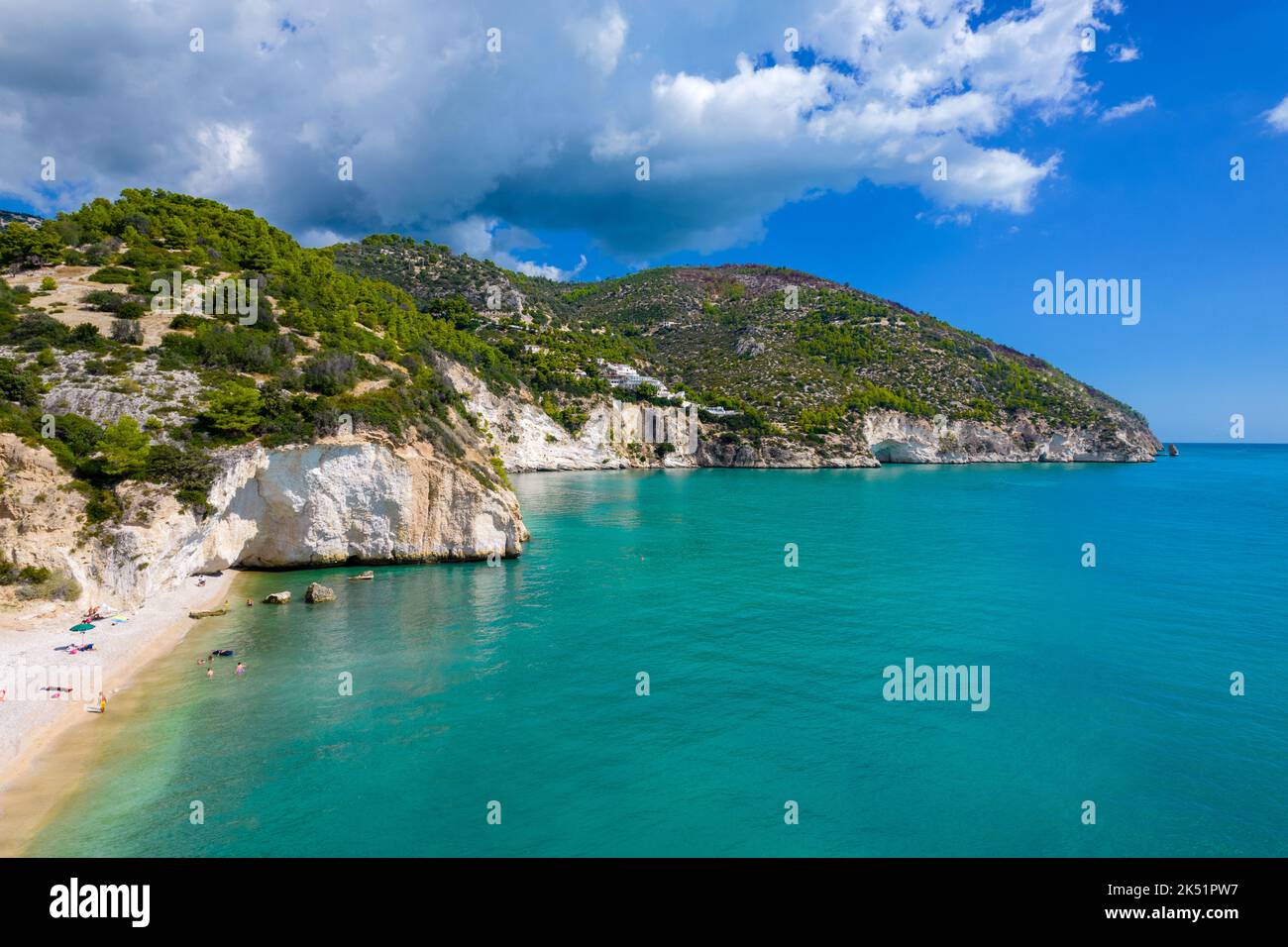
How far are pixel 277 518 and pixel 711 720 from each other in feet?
82.1

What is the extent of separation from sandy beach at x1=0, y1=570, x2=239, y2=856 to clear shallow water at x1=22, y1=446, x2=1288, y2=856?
809mm

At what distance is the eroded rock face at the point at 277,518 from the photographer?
21.2 m

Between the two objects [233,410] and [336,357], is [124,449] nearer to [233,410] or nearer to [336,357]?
[233,410]

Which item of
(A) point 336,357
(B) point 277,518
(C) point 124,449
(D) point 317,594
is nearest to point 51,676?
(D) point 317,594

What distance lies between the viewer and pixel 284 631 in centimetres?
2228

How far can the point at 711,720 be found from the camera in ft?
53.3

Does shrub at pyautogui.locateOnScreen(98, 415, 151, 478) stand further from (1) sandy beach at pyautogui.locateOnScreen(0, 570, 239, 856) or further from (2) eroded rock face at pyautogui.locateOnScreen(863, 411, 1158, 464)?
(2) eroded rock face at pyautogui.locateOnScreen(863, 411, 1158, 464)

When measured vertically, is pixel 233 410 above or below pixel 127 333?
below

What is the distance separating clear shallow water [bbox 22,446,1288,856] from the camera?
38.7 feet

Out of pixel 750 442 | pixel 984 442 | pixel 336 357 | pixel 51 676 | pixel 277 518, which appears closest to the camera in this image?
pixel 51 676

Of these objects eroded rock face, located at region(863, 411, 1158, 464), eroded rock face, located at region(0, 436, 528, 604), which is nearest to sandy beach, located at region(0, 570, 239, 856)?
eroded rock face, located at region(0, 436, 528, 604)

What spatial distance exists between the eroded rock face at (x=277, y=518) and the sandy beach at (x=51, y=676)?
5.16 ft

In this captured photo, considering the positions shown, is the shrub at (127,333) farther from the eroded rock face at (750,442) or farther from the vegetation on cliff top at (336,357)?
the eroded rock face at (750,442)
